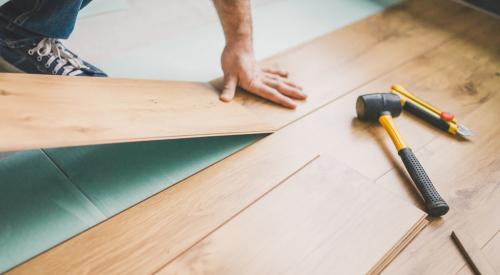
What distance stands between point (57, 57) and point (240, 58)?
2.16 ft

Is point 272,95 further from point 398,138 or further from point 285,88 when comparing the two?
→ point 398,138

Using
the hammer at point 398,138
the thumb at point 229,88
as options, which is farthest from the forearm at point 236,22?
the hammer at point 398,138

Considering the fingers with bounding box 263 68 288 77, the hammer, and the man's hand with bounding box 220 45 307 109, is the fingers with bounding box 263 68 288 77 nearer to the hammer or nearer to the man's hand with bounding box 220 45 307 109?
the man's hand with bounding box 220 45 307 109

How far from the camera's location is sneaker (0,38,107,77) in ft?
4.42

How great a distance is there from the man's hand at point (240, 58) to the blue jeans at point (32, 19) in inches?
20.9

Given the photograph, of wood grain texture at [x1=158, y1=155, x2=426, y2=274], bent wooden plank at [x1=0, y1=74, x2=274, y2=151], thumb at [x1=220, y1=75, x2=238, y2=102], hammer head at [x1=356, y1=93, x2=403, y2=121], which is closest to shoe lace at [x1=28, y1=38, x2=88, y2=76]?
bent wooden plank at [x1=0, y1=74, x2=274, y2=151]

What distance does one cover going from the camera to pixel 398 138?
1.29 metres

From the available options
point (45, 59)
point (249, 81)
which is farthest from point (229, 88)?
point (45, 59)

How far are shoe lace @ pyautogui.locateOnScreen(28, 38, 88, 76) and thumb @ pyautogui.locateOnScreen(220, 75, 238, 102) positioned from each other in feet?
1.68

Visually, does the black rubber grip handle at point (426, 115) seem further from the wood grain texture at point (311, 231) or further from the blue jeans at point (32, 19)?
the blue jeans at point (32, 19)

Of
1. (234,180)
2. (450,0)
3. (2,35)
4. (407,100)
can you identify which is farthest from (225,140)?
(450,0)

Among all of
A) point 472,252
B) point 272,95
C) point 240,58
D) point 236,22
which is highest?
point 236,22

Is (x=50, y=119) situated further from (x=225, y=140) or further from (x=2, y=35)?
(x=2, y=35)

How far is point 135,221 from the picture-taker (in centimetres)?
103
